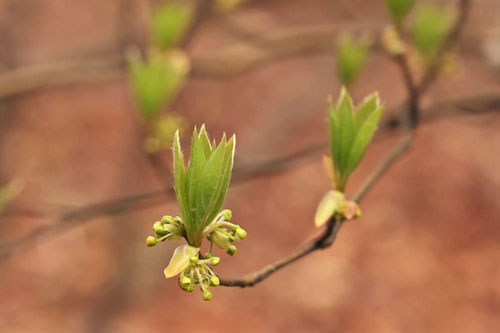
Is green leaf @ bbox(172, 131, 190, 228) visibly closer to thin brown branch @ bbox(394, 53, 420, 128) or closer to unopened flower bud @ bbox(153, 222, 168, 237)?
unopened flower bud @ bbox(153, 222, 168, 237)

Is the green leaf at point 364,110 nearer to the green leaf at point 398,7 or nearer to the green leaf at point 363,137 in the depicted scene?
the green leaf at point 363,137

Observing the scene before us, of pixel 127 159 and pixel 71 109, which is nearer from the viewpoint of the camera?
pixel 127 159

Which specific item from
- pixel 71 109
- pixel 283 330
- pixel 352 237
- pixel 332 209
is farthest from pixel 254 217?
pixel 332 209

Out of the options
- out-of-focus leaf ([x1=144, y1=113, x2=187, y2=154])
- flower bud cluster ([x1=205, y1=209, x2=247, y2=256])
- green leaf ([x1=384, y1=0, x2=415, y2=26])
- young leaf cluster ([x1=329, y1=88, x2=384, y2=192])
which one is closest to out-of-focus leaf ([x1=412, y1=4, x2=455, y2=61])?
green leaf ([x1=384, y1=0, x2=415, y2=26])

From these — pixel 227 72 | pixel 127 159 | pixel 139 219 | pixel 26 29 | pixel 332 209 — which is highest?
pixel 332 209

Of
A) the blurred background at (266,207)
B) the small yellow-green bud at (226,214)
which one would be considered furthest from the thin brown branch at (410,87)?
the blurred background at (266,207)

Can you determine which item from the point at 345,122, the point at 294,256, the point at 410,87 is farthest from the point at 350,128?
the point at 410,87

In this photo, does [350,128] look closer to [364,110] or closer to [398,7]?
[364,110]

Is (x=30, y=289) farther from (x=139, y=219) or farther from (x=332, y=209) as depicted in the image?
(x=332, y=209)
